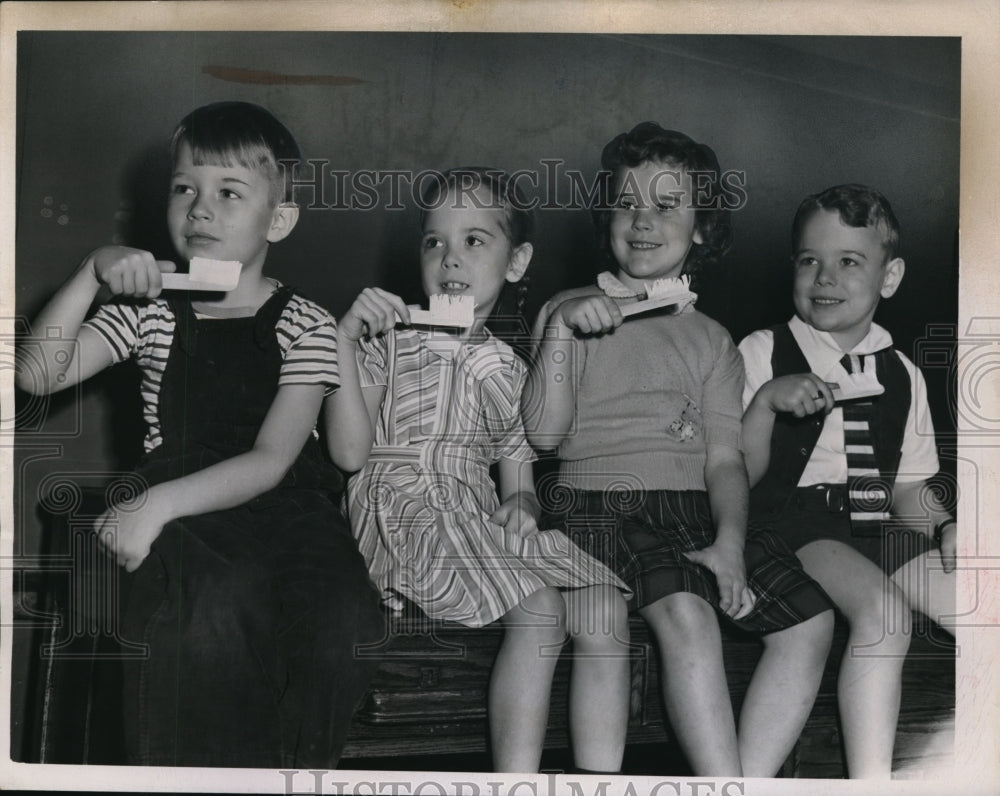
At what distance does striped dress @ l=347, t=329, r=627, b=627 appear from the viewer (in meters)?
2.31

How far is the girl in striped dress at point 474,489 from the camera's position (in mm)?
2283

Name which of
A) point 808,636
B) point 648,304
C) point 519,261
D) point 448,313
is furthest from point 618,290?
point 808,636

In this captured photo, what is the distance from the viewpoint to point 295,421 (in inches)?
92.4

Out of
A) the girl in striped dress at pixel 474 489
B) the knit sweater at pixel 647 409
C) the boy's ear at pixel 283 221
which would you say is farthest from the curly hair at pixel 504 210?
the boy's ear at pixel 283 221

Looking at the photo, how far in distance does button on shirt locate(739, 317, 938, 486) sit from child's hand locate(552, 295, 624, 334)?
Result: 0.27m

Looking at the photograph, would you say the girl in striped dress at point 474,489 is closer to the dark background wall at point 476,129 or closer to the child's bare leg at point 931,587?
the dark background wall at point 476,129

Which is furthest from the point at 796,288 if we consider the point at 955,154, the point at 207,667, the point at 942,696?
the point at 207,667

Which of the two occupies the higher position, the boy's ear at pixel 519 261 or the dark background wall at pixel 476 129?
the dark background wall at pixel 476 129

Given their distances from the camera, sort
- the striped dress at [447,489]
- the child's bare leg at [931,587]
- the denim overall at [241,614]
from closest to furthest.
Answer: the denim overall at [241,614] → the striped dress at [447,489] → the child's bare leg at [931,587]

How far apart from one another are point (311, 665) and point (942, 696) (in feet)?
4.10

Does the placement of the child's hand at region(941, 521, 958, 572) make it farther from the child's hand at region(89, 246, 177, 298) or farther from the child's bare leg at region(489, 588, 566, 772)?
the child's hand at region(89, 246, 177, 298)

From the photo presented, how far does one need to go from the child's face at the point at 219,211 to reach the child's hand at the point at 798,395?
1070 mm

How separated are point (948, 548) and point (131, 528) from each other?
161 centimetres

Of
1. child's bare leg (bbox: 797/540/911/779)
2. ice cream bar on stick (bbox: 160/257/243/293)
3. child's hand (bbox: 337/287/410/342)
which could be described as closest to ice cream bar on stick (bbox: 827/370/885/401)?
child's bare leg (bbox: 797/540/911/779)
